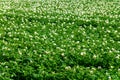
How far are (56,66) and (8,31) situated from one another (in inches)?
211

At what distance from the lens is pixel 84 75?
36.1 ft

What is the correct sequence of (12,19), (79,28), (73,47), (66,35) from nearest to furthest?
1. (73,47)
2. (66,35)
3. (79,28)
4. (12,19)

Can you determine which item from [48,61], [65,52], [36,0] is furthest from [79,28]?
[36,0]

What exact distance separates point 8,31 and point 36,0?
14321mm

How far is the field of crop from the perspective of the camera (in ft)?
37.0

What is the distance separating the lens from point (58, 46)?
1427 centimetres

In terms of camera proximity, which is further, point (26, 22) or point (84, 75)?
point (26, 22)

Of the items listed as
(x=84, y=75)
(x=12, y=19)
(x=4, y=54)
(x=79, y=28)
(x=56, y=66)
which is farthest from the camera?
(x=12, y=19)

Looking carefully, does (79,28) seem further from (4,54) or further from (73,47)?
(4,54)

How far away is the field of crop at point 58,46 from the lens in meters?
11.3

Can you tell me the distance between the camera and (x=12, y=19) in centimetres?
1942

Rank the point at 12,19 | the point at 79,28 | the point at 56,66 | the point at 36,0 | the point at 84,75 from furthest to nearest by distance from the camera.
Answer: the point at 36,0 → the point at 12,19 → the point at 79,28 → the point at 56,66 → the point at 84,75

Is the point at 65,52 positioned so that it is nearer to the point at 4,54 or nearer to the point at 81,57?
the point at 81,57

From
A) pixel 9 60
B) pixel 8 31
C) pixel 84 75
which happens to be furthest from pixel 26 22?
pixel 84 75
